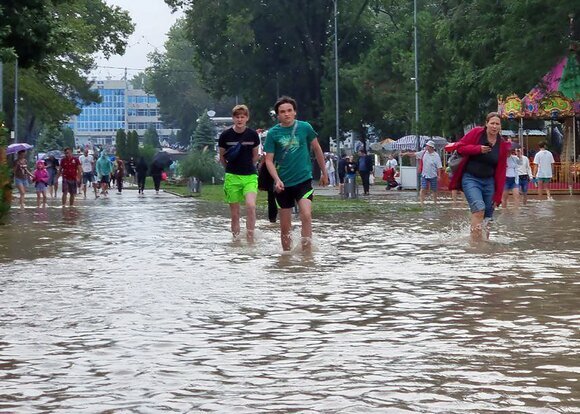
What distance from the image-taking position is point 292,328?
29.2 ft

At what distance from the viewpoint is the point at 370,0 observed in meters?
74.2

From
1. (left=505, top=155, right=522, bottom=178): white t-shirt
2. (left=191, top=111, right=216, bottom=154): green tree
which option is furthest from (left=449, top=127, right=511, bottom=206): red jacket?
(left=191, top=111, right=216, bottom=154): green tree

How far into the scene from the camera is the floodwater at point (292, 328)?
6.48 m

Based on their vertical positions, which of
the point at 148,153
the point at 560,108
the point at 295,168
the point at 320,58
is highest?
the point at 320,58

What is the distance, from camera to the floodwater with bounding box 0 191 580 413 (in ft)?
21.2

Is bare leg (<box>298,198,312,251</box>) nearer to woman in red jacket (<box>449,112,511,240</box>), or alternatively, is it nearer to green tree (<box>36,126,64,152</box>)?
woman in red jacket (<box>449,112,511,240</box>)

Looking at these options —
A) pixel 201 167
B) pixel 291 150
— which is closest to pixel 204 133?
pixel 201 167

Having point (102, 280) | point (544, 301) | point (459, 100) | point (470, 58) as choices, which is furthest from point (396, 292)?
point (459, 100)

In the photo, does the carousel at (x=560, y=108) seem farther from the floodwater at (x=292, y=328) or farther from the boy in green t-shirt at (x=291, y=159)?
the boy in green t-shirt at (x=291, y=159)

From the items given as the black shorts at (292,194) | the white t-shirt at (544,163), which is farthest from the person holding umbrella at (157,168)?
the black shorts at (292,194)

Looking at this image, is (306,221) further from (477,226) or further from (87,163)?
(87,163)

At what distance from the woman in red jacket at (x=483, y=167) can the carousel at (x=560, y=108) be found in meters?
26.5

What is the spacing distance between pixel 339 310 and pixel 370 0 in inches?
2580

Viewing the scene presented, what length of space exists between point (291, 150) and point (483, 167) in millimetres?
2653
